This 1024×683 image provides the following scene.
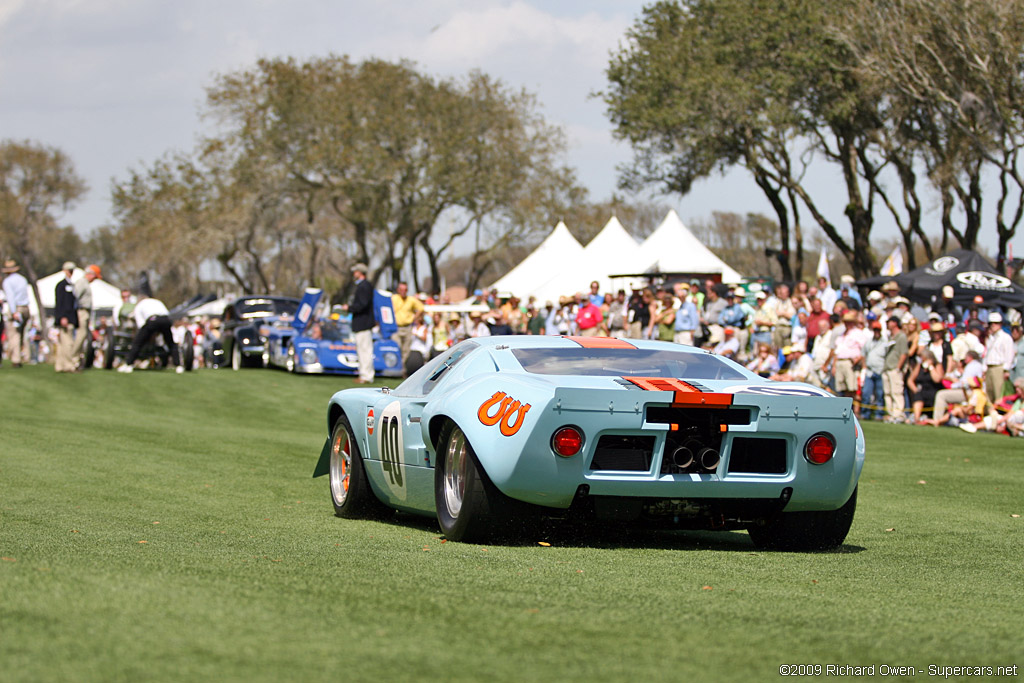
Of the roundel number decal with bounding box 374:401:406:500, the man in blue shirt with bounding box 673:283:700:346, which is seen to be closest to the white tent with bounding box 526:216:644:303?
the man in blue shirt with bounding box 673:283:700:346

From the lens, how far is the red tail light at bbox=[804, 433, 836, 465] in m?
6.03

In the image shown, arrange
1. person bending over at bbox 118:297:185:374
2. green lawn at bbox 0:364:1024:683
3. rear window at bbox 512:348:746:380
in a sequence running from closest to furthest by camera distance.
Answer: green lawn at bbox 0:364:1024:683 < rear window at bbox 512:348:746:380 < person bending over at bbox 118:297:185:374

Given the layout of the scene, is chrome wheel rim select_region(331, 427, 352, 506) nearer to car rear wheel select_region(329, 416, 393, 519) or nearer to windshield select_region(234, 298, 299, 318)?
car rear wheel select_region(329, 416, 393, 519)

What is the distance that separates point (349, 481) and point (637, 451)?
2.46 meters

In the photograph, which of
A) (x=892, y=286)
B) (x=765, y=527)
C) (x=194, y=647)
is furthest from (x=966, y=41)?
Answer: (x=194, y=647)

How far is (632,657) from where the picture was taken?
10.9 ft

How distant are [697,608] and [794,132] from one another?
35903mm

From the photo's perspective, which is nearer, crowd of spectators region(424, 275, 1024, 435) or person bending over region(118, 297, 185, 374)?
crowd of spectators region(424, 275, 1024, 435)

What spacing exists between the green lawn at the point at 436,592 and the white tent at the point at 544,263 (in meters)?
34.0

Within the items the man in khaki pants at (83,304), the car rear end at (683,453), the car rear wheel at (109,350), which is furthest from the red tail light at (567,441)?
the car rear wheel at (109,350)

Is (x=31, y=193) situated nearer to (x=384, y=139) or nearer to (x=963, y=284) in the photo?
(x=384, y=139)

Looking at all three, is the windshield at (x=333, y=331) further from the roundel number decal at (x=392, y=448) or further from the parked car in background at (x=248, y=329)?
the roundel number decal at (x=392, y=448)

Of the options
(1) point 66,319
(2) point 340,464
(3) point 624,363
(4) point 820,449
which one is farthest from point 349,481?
(1) point 66,319

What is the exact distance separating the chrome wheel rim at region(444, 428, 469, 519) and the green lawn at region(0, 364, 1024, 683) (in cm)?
31
